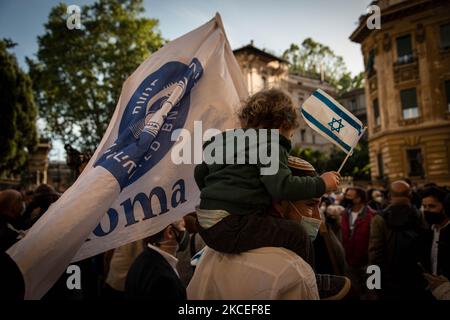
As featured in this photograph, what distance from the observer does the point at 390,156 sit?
25.0 m

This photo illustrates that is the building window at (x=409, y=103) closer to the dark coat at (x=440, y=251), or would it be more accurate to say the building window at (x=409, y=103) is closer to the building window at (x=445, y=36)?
the building window at (x=445, y=36)

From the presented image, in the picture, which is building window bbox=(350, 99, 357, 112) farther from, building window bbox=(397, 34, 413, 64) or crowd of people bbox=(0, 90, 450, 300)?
crowd of people bbox=(0, 90, 450, 300)

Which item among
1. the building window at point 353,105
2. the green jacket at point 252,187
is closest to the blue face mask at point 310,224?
the green jacket at point 252,187

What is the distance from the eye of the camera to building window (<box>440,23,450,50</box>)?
23.6m

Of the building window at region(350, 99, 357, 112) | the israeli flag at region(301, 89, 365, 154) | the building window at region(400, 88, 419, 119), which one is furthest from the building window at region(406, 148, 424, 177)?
the building window at region(350, 99, 357, 112)

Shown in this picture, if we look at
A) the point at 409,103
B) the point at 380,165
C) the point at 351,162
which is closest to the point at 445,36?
the point at 409,103

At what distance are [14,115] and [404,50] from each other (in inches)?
993

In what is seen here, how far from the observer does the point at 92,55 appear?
24719 millimetres

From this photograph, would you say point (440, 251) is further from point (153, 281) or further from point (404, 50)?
point (404, 50)

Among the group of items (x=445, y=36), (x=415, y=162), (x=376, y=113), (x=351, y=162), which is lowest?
(x=415, y=162)

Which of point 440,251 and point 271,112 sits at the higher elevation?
point 271,112

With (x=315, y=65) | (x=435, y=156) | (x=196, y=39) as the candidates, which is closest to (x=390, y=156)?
(x=435, y=156)

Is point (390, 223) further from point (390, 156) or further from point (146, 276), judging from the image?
point (390, 156)
